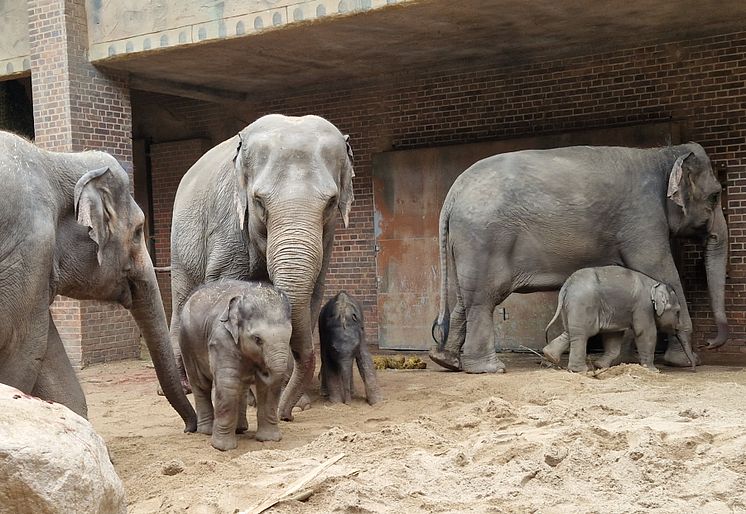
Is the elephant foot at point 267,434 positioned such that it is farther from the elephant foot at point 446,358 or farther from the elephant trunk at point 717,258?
the elephant trunk at point 717,258

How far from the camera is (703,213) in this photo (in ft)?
31.9

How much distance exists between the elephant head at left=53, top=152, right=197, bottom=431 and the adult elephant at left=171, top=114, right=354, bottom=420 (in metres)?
0.86

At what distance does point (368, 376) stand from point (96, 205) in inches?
122

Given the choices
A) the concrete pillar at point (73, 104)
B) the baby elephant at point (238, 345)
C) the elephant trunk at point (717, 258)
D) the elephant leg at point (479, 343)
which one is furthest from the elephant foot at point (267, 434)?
the concrete pillar at point (73, 104)

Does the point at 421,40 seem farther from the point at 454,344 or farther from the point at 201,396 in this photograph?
the point at 201,396

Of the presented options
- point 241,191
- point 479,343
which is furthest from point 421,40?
point 241,191

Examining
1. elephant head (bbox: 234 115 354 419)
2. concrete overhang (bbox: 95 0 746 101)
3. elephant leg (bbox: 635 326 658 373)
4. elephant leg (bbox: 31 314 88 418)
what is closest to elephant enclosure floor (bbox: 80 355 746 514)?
elephant leg (bbox: 31 314 88 418)

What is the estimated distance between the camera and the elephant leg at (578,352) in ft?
29.7

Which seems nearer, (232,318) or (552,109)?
(232,318)

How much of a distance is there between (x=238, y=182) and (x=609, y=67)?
6.30 m

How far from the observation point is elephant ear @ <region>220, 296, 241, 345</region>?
5.68 m

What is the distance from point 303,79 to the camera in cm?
1354

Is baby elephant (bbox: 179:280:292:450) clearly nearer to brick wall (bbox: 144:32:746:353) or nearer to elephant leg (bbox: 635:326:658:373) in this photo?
elephant leg (bbox: 635:326:658:373)

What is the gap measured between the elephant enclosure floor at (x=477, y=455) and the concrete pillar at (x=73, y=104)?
4350mm
